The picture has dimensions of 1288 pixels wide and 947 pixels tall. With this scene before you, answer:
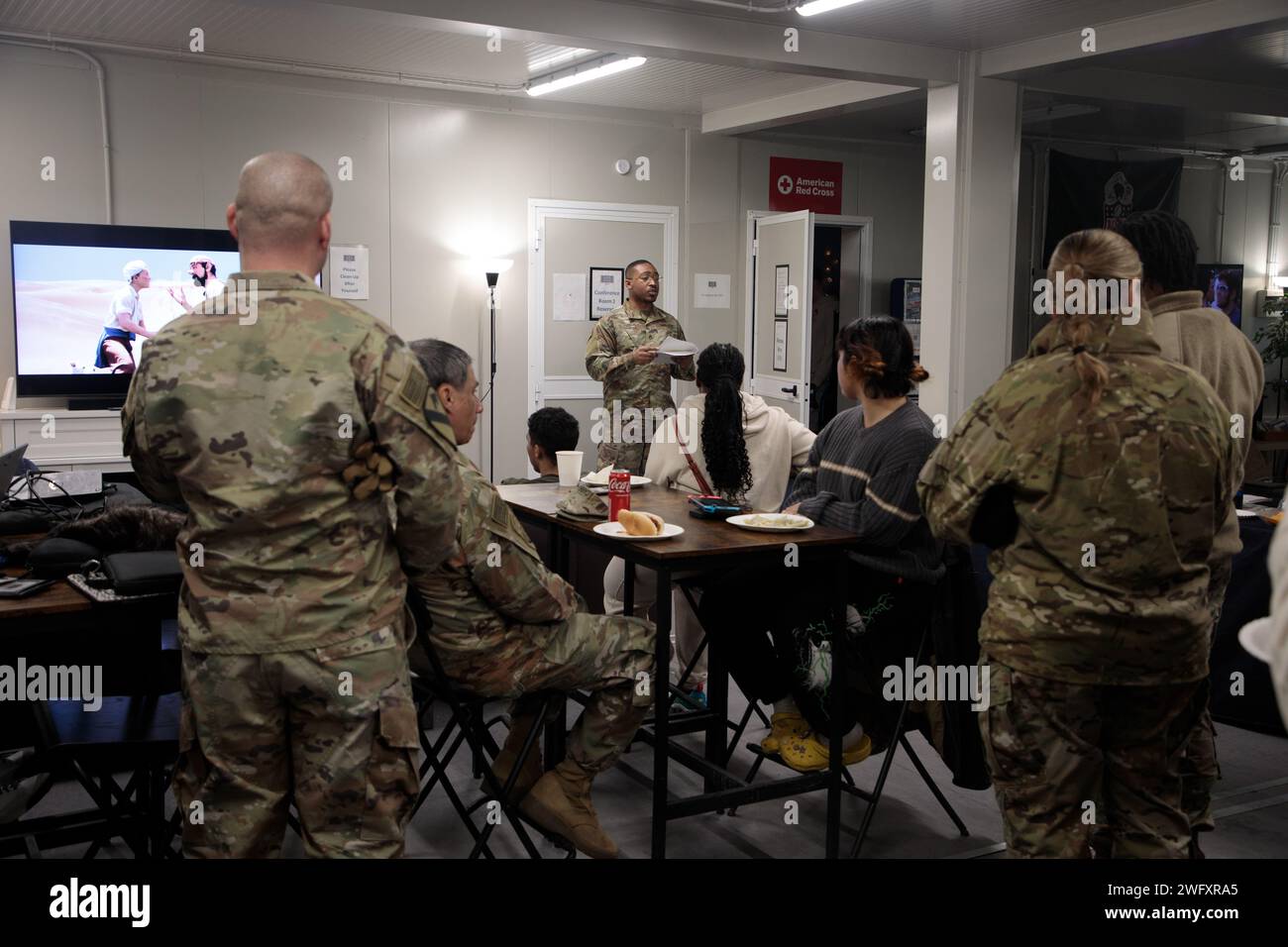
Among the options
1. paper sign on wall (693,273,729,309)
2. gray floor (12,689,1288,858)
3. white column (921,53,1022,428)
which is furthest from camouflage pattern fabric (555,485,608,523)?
paper sign on wall (693,273,729,309)

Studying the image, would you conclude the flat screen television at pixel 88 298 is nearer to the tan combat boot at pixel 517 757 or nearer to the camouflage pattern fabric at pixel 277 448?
the tan combat boot at pixel 517 757

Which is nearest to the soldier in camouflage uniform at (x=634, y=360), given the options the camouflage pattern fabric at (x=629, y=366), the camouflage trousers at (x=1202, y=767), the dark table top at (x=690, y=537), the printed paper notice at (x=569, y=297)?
the camouflage pattern fabric at (x=629, y=366)

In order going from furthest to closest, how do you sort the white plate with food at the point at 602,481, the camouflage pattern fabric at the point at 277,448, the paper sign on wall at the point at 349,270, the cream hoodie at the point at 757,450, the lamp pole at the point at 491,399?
the lamp pole at the point at 491,399 < the paper sign on wall at the point at 349,270 < the cream hoodie at the point at 757,450 < the white plate with food at the point at 602,481 < the camouflage pattern fabric at the point at 277,448

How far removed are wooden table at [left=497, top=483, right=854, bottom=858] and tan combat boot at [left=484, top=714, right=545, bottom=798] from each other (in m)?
0.34

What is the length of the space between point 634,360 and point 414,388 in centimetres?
483

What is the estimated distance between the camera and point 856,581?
3.39 meters

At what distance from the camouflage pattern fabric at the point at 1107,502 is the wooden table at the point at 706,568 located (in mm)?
897

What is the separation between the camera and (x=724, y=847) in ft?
11.2

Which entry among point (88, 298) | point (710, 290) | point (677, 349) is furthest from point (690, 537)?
point (710, 290)

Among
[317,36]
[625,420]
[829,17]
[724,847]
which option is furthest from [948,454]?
[317,36]

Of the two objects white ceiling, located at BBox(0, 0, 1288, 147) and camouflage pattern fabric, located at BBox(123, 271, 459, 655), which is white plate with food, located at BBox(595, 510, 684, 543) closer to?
camouflage pattern fabric, located at BBox(123, 271, 459, 655)

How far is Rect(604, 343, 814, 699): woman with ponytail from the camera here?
4176 mm

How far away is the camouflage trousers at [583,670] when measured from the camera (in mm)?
2910

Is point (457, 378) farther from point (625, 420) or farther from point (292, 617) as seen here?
point (625, 420)
